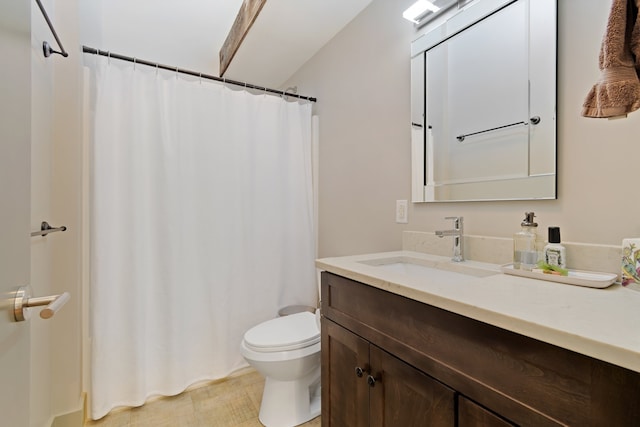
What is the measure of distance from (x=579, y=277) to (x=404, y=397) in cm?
58

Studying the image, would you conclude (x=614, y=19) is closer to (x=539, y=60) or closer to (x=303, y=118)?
(x=539, y=60)

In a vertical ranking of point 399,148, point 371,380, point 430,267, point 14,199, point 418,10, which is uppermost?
point 418,10

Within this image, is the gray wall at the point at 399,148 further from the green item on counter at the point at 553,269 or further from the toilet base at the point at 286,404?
the toilet base at the point at 286,404

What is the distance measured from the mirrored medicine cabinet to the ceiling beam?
1033mm

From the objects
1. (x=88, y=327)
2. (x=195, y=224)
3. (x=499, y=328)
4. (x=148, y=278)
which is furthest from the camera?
(x=195, y=224)

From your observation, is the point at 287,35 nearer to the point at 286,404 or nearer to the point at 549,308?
the point at 549,308

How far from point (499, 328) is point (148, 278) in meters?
1.77

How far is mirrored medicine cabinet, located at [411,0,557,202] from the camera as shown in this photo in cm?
102

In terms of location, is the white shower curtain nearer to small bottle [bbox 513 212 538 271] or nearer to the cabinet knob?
the cabinet knob

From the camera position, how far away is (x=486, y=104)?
120 centimetres

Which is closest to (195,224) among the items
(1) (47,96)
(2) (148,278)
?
(2) (148,278)

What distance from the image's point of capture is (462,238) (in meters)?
1.20

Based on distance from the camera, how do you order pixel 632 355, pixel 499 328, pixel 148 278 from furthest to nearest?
1. pixel 148 278
2. pixel 499 328
3. pixel 632 355

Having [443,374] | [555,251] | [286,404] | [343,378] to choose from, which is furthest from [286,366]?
[555,251]
